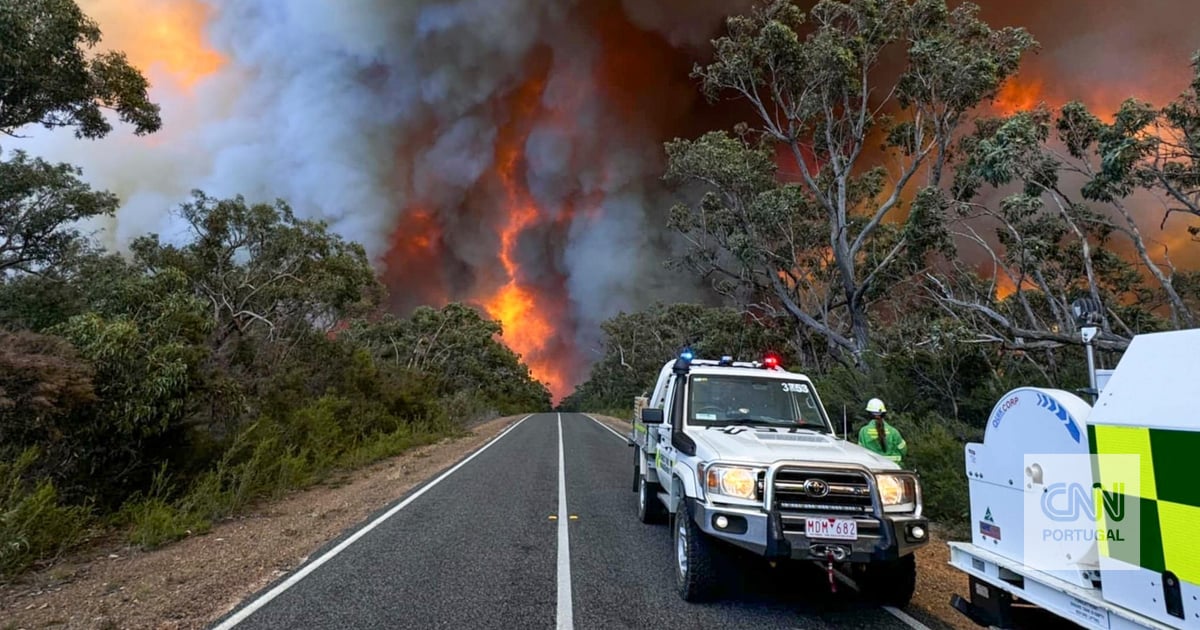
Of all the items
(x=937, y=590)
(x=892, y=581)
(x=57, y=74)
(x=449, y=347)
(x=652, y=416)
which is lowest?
(x=937, y=590)

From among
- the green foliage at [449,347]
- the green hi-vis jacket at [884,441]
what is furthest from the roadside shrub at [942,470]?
the green foliage at [449,347]

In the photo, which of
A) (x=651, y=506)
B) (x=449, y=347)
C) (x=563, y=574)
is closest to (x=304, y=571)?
(x=563, y=574)

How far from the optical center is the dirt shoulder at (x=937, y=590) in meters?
5.02

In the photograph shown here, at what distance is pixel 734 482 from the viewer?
16.2 ft

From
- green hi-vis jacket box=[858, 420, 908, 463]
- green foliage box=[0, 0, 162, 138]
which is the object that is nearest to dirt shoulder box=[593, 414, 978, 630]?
green hi-vis jacket box=[858, 420, 908, 463]

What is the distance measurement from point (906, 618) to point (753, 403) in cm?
248

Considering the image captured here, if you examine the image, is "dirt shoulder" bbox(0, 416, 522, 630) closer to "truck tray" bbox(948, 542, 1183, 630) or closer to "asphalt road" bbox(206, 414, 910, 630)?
"asphalt road" bbox(206, 414, 910, 630)

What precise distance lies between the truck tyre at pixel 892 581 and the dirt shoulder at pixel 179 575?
553 cm

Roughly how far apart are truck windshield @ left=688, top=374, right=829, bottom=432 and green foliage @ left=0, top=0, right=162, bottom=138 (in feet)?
52.6

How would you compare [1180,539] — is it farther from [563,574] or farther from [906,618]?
[563,574]

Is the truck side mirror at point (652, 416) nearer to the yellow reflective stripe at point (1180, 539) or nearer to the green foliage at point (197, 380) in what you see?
the yellow reflective stripe at point (1180, 539)

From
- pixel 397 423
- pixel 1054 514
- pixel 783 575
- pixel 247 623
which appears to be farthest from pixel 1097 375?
pixel 397 423

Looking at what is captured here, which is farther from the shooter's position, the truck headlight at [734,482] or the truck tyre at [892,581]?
the truck tyre at [892,581]

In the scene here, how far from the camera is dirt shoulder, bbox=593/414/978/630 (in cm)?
502
